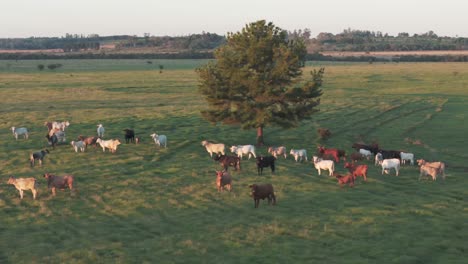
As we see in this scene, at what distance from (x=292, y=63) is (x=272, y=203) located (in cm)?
Result: 1667

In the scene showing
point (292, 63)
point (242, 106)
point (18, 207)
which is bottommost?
point (18, 207)

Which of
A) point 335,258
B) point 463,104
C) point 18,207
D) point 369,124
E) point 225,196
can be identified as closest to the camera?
point 335,258

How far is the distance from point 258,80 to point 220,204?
1653 cm

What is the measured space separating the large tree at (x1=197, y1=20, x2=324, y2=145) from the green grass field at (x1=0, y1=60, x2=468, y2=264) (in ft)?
8.18

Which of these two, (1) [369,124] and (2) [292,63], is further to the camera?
(1) [369,124]

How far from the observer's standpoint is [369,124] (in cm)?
5119

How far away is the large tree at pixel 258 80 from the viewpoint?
38.8m

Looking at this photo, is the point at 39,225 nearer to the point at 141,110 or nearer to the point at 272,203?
the point at 272,203

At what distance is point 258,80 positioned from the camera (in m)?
39.1

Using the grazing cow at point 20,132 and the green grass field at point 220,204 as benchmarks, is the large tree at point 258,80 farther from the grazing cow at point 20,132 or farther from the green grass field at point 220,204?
the grazing cow at point 20,132

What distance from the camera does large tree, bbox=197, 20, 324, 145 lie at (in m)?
38.8

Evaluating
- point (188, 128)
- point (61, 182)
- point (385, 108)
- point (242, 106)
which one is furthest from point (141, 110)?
point (61, 182)

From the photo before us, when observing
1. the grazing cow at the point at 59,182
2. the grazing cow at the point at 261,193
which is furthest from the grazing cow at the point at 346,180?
the grazing cow at the point at 59,182

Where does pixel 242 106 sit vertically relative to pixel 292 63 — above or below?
below
